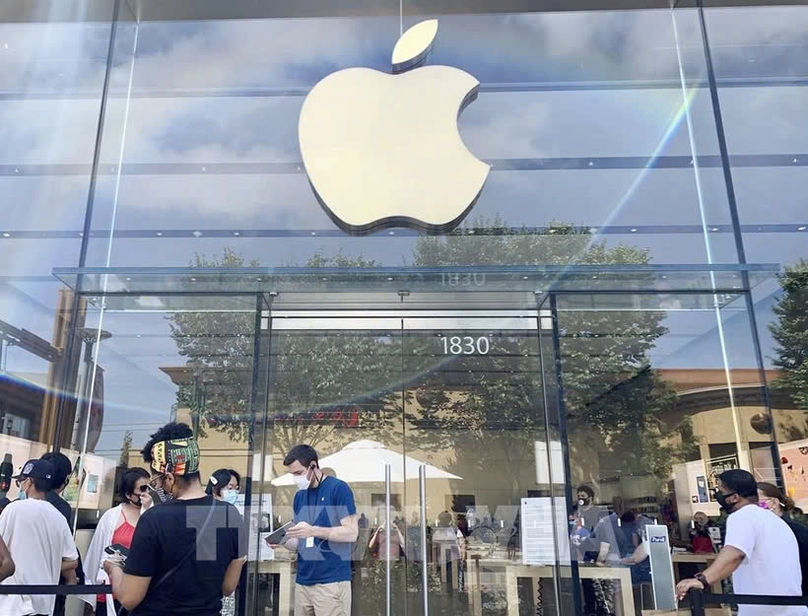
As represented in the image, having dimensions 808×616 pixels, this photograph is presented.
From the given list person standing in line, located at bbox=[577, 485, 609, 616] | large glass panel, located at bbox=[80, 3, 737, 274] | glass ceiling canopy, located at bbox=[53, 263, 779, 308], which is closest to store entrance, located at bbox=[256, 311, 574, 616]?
person standing in line, located at bbox=[577, 485, 609, 616]

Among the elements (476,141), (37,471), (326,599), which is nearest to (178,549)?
(37,471)

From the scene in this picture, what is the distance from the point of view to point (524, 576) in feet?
21.8

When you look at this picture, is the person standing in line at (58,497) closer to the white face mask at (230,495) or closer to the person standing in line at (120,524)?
the person standing in line at (120,524)

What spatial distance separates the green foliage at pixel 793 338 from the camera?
7.67 m

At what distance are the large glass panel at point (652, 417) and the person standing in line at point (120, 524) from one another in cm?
423

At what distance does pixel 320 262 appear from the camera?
6.78 metres

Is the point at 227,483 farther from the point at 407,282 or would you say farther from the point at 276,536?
the point at 407,282

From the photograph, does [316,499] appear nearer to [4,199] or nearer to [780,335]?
[4,199]

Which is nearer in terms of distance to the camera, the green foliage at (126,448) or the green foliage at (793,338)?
the green foliage at (126,448)

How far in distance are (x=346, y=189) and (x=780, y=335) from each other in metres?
Result: 5.28

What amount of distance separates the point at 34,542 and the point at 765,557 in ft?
13.3

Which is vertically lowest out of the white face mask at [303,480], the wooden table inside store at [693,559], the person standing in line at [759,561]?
the wooden table inside store at [693,559]

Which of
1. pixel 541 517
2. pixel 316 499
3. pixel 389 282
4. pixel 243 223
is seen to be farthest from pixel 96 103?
pixel 541 517

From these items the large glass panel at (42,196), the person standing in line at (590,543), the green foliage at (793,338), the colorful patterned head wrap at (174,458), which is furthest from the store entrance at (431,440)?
the colorful patterned head wrap at (174,458)
